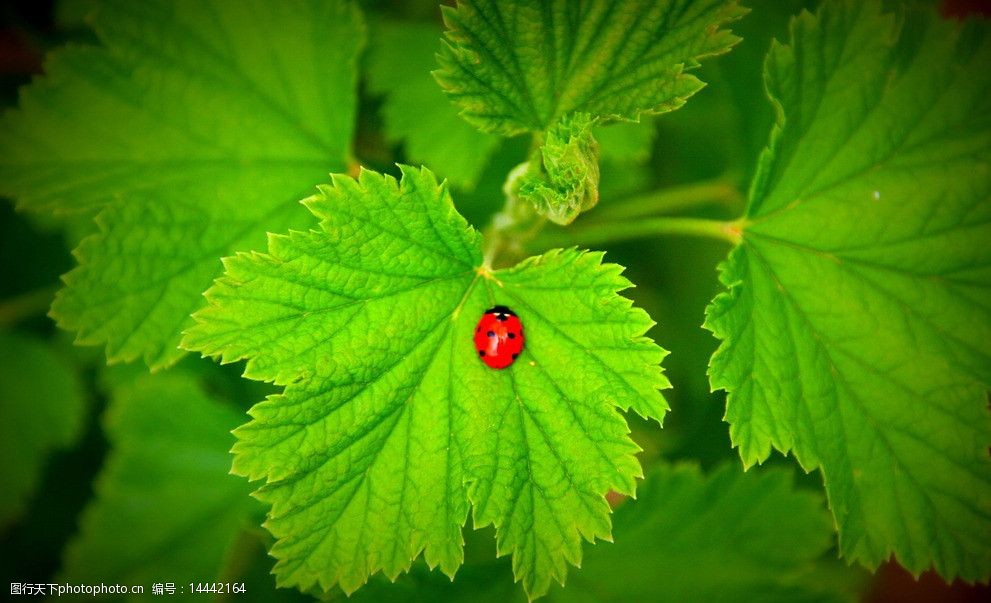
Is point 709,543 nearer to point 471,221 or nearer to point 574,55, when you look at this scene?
point 471,221

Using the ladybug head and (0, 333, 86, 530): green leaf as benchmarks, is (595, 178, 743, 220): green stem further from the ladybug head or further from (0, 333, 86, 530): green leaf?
(0, 333, 86, 530): green leaf

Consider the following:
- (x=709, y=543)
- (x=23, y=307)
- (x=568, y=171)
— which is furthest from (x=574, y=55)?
(x=23, y=307)

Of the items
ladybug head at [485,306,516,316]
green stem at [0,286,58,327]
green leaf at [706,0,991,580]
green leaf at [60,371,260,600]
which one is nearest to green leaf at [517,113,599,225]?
ladybug head at [485,306,516,316]

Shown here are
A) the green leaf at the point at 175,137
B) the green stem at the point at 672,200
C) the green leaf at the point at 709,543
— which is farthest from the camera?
the green stem at the point at 672,200

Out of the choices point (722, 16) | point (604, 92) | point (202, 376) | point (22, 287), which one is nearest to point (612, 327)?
point (604, 92)

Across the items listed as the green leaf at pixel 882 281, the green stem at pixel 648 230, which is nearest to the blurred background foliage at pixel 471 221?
the green stem at pixel 648 230

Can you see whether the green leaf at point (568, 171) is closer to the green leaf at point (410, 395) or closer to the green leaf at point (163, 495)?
the green leaf at point (410, 395)
